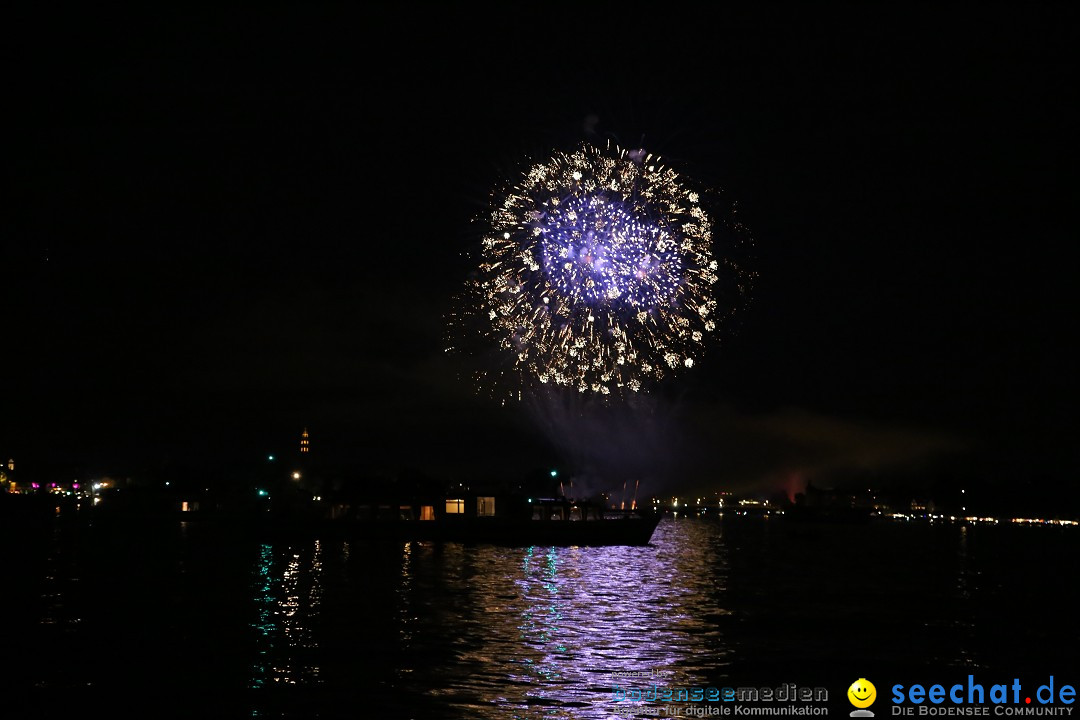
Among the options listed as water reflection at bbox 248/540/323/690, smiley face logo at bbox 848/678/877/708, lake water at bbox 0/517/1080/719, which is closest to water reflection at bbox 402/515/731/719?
lake water at bbox 0/517/1080/719

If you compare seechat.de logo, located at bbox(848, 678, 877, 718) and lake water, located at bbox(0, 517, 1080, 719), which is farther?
lake water, located at bbox(0, 517, 1080, 719)

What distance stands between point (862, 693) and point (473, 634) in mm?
13785

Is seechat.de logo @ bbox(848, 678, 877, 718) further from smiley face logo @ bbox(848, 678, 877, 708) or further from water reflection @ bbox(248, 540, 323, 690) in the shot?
water reflection @ bbox(248, 540, 323, 690)

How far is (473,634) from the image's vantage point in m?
33.7

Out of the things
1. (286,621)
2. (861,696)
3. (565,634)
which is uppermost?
(861,696)

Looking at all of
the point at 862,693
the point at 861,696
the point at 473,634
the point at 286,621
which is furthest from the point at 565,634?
the point at 861,696

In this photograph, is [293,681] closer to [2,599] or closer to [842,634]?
[842,634]

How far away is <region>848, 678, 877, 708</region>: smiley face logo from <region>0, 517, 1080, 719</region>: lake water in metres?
0.36

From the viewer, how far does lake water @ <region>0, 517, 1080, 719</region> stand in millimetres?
23922

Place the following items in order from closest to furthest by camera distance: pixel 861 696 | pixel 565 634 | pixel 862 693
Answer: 1. pixel 861 696
2. pixel 862 693
3. pixel 565 634

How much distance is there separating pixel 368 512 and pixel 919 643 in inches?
3216

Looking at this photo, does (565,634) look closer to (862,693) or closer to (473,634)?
(473,634)

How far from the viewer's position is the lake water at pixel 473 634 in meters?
23.9

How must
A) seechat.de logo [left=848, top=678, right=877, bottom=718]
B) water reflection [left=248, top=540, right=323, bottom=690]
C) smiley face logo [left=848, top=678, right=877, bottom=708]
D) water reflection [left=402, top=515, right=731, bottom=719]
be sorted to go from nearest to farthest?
seechat.de logo [left=848, top=678, right=877, bottom=718] < water reflection [left=402, top=515, right=731, bottom=719] < smiley face logo [left=848, top=678, right=877, bottom=708] < water reflection [left=248, top=540, right=323, bottom=690]
